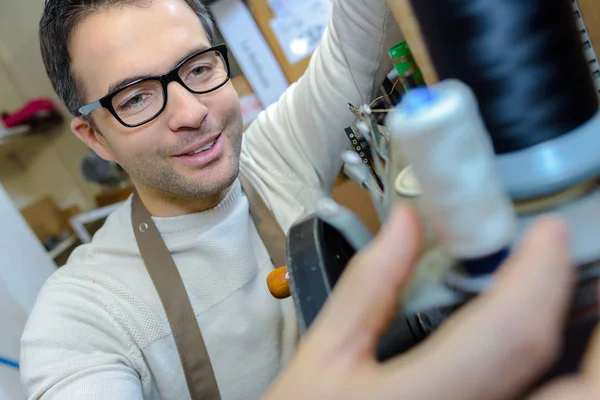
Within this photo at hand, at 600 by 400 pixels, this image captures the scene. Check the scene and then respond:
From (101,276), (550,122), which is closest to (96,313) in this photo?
(101,276)

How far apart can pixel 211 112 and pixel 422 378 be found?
0.66 metres

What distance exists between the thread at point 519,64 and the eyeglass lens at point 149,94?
525 millimetres

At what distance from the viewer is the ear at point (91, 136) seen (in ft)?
2.81

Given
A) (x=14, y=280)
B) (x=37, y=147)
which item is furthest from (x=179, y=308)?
(x=37, y=147)

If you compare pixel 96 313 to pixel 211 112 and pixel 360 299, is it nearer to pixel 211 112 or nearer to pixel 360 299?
pixel 211 112

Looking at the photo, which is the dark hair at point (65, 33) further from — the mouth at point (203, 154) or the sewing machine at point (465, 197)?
→ the sewing machine at point (465, 197)

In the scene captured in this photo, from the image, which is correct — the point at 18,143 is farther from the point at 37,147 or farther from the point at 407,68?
the point at 407,68

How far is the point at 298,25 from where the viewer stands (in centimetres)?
162

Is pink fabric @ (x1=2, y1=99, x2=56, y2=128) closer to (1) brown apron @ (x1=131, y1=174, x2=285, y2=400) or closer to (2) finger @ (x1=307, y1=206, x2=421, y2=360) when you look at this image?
(1) brown apron @ (x1=131, y1=174, x2=285, y2=400)

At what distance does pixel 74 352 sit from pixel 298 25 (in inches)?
54.2

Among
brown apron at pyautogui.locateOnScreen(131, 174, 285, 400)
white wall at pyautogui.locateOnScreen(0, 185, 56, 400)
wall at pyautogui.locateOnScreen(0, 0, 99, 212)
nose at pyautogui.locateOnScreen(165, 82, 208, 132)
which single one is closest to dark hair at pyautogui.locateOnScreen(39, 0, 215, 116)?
nose at pyautogui.locateOnScreen(165, 82, 208, 132)

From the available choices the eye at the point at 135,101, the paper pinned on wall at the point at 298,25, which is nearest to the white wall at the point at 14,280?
the eye at the point at 135,101

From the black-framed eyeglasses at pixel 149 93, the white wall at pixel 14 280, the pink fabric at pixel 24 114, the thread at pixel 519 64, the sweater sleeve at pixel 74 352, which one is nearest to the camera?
the thread at pixel 519 64

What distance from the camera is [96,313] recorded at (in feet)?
2.36
